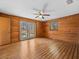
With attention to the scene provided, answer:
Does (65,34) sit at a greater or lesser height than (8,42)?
greater

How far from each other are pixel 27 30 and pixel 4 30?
9.45 feet

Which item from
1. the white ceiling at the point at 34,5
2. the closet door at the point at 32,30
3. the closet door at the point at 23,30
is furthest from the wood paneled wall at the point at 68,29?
the closet door at the point at 23,30

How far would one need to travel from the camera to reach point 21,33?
24.0 ft

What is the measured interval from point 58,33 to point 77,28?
2265mm

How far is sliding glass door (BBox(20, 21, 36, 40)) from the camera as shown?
292 inches

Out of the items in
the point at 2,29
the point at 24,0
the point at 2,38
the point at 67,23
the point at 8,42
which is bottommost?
the point at 8,42

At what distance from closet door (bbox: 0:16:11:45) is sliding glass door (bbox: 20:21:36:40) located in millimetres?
1609

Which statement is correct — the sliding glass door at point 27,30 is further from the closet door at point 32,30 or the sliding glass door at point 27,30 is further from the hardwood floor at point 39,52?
the hardwood floor at point 39,52

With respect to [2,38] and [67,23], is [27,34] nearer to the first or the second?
[2,38]

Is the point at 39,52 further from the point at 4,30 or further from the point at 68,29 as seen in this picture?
the point at 68,29

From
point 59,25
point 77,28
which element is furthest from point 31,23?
point 77,28

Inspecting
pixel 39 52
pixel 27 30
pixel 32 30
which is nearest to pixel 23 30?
pixel 27 30

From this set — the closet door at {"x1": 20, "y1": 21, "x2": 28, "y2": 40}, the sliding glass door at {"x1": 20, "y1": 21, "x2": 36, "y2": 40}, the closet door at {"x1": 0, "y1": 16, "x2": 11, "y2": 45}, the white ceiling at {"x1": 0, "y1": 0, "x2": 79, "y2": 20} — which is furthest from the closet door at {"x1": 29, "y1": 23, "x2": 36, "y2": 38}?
the white ceiling at {"x1": 0, "y1": 0, "x2": 79, "y2": 20}

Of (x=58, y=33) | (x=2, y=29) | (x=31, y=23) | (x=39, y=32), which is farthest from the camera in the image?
(x=39, y=32)
